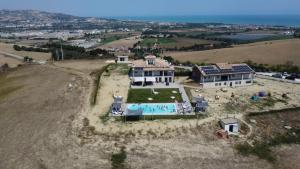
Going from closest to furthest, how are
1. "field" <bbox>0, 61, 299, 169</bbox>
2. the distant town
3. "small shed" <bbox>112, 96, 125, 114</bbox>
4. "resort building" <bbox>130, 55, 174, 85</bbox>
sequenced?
"field" <bbox>0, 61, 299, 169</bbox>
the distant town
"small shed" <bbox>112, 96, 125, 114</bbox>
"resort building" <bbox>130, 55, 174, 85</bbox>

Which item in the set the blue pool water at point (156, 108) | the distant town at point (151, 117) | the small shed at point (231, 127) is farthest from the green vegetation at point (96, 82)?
the small shed at point (231, 127)

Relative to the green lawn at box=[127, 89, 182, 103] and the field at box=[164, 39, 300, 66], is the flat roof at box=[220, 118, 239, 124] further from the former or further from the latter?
the field at box=[164, 39, 300, 66]

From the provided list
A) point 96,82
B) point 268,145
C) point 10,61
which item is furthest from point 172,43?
point 268,145

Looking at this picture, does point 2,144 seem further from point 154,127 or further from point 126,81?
point 126,81

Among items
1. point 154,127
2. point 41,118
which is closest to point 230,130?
point 154,127

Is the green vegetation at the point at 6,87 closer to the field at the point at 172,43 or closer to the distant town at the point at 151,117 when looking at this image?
the distant town at the point at 151,117

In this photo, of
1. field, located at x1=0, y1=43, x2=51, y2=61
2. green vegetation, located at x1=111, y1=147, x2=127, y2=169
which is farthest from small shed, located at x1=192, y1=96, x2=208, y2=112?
field, located at x1=0, y1=43, x2=51, y2=61
